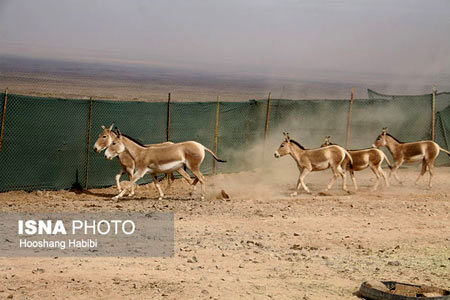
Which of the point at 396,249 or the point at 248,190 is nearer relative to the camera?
the point at 396,249

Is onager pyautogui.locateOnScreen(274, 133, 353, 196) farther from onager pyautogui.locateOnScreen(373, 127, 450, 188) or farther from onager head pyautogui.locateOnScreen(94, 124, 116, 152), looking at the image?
onager head pyautogui.locateOnScreen(94, 124, 116, 152)

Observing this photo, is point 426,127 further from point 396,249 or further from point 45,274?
point 45,274

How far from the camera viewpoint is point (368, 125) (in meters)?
26.7

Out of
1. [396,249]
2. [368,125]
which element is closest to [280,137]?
[368,125]

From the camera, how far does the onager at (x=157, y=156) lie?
59.2ft

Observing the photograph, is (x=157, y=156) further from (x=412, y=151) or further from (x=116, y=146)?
(x=412, y=151)

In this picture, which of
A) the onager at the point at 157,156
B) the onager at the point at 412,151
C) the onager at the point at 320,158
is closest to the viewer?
the onager at the point at 157,156

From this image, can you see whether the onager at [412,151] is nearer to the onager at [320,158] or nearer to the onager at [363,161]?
the onager at [363,161]

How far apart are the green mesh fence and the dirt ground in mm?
685

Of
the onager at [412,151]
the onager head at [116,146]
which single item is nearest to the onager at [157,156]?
the onager head at [116,146]

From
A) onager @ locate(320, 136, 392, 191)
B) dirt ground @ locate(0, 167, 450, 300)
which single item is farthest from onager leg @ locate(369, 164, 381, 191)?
dirt ground @ locate(0, 167, 450, 300)

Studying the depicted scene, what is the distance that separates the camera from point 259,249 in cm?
1249

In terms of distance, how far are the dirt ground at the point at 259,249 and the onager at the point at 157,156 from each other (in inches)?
30.5

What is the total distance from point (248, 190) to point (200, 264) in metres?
9.45
